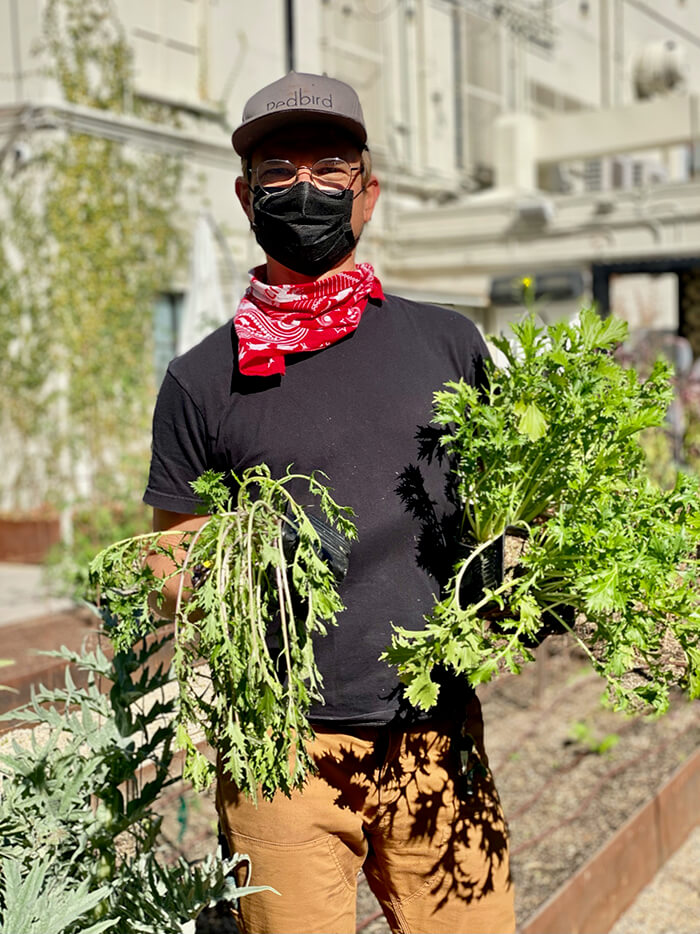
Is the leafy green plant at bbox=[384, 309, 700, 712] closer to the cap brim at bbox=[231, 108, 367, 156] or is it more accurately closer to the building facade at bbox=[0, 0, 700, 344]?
the cap brim at bbox=[231, 108, 367, 156]

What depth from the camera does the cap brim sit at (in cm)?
200

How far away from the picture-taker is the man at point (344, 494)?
1.97 m

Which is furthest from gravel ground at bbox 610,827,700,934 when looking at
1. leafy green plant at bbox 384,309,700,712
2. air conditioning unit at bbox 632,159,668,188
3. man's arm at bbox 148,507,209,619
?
air conditioning unit at bbox 632,159,668,188

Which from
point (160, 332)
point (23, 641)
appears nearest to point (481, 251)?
point (160, 332)

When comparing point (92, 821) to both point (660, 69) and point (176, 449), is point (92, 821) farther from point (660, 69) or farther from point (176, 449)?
point (660, 69)

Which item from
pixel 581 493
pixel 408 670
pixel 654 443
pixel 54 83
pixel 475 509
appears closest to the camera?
pixel 408 670

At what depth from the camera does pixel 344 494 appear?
6.43 ft

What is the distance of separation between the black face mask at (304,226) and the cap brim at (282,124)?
10cm

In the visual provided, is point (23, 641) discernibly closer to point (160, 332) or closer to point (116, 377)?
point (116, 377)

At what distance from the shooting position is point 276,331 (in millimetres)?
2016

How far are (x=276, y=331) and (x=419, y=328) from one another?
31cm


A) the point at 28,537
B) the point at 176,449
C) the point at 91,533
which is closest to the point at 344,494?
the point at 176,449

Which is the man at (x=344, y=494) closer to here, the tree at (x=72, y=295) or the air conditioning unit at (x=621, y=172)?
the tree at (x=72, y=295)

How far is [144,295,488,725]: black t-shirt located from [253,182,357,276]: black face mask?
191mm
